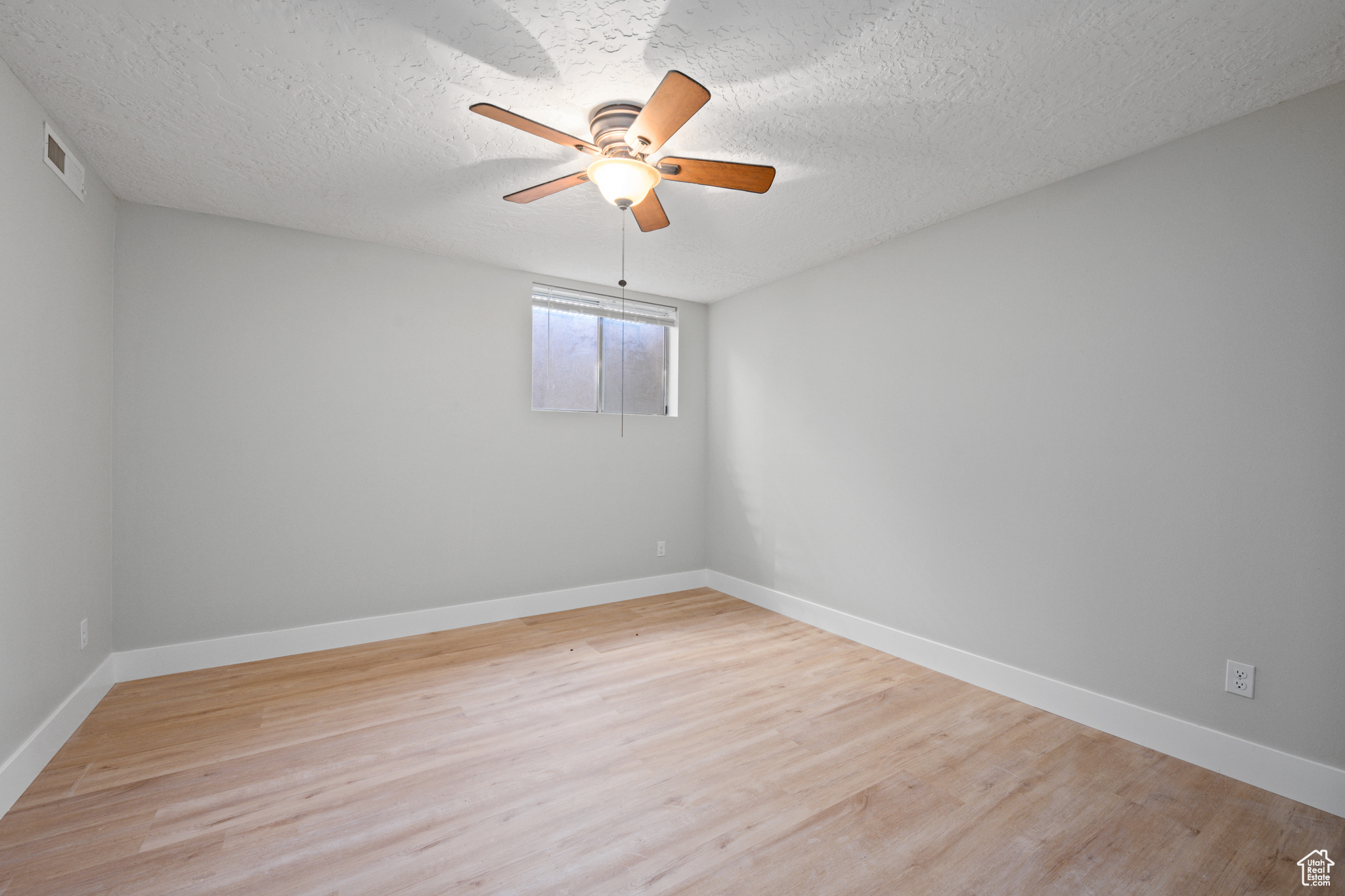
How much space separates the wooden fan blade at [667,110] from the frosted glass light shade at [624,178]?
0.22ft

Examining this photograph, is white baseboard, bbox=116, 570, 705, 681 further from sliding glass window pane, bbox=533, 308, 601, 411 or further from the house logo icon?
the house logo icon

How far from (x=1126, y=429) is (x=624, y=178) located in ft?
7.39

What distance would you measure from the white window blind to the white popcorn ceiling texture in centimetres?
122

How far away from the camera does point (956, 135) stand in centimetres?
220

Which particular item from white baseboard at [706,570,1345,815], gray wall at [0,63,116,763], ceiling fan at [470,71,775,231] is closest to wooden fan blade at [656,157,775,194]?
ceiling fan at [470,71,775,231]

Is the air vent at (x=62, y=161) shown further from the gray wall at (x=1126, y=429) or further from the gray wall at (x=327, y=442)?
the gray wall at (x=1126, y=429)

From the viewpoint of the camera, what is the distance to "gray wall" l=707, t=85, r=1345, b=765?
1.96 metres

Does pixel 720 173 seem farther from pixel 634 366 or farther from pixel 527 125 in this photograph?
pixel 634 366

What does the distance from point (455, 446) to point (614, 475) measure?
1.19m

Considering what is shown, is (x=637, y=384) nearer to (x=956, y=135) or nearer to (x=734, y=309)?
(x=734, y=309)

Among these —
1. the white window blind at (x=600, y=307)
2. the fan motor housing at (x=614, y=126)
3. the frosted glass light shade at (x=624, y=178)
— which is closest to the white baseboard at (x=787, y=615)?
the white window blind at (x=600, y=307)

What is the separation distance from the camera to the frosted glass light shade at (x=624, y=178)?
2.00 meters

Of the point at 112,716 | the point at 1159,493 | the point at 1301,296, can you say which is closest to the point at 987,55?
the point at 1301,296

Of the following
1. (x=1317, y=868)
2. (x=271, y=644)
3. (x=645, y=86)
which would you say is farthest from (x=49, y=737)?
(x=1317, y=868)
